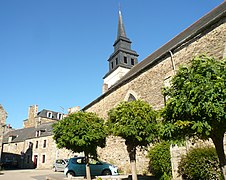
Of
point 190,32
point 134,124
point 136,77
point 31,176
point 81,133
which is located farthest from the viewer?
point 31,176

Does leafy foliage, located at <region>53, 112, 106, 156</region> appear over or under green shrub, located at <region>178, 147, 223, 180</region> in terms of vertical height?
over

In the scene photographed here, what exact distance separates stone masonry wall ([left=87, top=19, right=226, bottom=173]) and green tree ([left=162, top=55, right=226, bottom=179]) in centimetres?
480

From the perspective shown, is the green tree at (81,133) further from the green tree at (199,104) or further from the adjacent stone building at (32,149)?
the adjacent stone building at (32,149)

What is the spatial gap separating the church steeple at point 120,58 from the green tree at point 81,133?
18038mm

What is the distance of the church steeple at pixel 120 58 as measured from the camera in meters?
28.7

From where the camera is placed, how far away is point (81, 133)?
32.8 feet

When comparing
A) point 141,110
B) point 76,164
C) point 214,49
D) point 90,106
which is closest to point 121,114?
point 141,110

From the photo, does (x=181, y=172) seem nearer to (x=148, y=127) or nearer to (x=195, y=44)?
(x=148, y=127)

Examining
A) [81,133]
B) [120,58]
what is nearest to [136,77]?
[81,133]

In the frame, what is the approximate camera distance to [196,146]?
343 inches

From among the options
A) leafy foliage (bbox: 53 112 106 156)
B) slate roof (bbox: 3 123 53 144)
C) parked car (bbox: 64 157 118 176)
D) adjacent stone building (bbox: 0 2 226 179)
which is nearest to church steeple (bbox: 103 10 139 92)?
adjacent stone building (bbox: 0 2 226 179)

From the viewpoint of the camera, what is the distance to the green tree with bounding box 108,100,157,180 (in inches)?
301

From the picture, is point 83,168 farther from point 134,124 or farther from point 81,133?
point 134,124

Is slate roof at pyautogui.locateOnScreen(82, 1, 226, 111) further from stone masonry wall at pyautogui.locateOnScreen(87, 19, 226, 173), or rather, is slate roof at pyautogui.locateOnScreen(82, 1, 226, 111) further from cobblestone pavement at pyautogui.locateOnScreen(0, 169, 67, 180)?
cobblestone pavement at pyautogui.locateOnScreen(0, 169, 67, 180)
